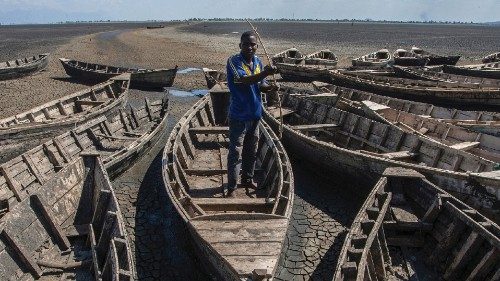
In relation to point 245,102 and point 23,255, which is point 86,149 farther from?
point 245,102

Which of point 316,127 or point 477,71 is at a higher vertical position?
point 477,71

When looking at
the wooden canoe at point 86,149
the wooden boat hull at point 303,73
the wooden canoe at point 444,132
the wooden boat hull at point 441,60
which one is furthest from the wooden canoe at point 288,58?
the wooden canoe at point 444,132

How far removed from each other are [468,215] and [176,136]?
7.26 metres

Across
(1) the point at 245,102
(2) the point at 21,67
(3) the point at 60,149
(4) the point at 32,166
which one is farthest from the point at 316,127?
(2) the point at 21,67

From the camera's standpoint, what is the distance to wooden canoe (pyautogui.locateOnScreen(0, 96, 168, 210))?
329 inches

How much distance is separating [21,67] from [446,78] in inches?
1219

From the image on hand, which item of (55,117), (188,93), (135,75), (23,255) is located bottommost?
(188,93)

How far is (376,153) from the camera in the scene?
10.4 metres

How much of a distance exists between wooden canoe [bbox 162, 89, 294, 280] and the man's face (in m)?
2.71

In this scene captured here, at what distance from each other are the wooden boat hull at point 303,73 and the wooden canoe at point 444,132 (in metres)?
11.4

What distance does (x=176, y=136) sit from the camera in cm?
994

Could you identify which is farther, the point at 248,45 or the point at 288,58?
the point at 288,58

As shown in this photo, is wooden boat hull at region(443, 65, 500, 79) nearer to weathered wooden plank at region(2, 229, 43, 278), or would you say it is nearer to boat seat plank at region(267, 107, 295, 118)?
boat seat plank at region(267, 107, 295, 118)

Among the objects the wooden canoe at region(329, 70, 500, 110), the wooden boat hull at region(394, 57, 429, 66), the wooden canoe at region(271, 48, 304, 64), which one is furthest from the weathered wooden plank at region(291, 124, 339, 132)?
the wooden boat hull at region(394, 57, 429, 66)
